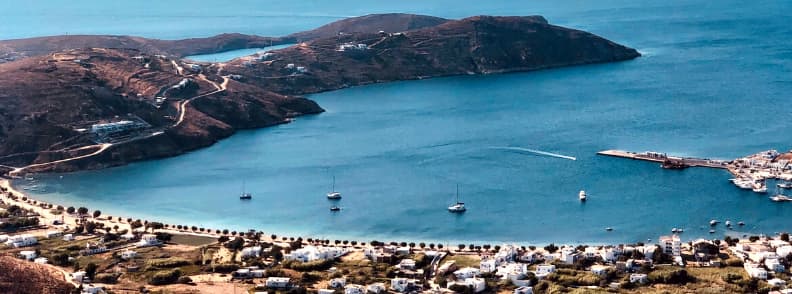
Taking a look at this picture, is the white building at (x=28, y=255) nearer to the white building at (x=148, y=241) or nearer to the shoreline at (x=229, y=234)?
the white building at (x=148, y=241)

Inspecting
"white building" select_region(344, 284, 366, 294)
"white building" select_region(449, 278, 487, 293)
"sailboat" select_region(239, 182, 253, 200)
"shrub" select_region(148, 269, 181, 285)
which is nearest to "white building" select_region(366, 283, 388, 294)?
"white building" select_region(344, 284, 366, 294)

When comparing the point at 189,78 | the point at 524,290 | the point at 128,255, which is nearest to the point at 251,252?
the point at 128,255

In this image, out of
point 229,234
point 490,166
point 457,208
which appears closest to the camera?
point 229,234

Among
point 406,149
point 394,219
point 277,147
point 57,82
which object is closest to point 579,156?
point 406,149

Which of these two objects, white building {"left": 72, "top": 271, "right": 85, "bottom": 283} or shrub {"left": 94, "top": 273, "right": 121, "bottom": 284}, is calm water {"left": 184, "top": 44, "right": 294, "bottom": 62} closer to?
shrub {"left": 94, "top": 273, "right": 121, "bottom": 284}

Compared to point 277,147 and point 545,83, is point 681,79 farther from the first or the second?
point 277,147

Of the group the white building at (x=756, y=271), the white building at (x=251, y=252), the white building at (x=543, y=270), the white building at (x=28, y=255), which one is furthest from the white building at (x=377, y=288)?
the white building at (x=28, y=255)

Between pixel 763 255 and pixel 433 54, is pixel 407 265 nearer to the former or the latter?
pixel 763 255
